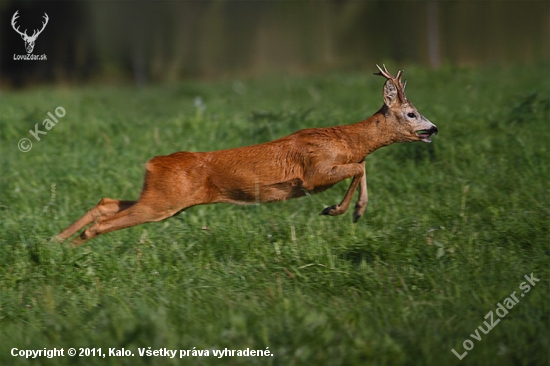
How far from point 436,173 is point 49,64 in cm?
1594

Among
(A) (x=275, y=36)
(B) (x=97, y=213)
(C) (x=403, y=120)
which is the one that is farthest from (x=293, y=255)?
(A) (x=275, y=36)

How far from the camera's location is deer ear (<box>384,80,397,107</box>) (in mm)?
6422

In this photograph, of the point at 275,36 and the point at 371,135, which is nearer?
the point at 371,135

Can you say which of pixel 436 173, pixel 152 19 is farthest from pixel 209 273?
pixel 152 19

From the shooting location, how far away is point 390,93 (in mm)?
6465

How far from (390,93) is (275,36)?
1454 centimetres

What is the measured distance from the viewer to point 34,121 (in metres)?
11.2

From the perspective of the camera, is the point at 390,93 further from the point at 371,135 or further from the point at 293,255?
the point at 293,255

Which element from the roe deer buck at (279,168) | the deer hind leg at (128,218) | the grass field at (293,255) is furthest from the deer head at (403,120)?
the deer hind leg at (128,218)

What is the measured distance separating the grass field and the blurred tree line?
9403 mm

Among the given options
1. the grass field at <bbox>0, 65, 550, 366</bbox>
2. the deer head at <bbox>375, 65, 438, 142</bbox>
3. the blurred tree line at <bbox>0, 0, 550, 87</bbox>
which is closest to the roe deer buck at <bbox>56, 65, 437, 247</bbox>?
the deer head at <bbox>375, 65, 438, 142</bbox>

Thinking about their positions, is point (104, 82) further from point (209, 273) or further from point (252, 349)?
point (252, 349)

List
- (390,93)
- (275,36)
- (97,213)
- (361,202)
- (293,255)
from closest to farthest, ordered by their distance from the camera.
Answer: (293,255)
(390,93)
(361,202)
(97,213)
(275,36)

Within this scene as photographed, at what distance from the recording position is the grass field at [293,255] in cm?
437
